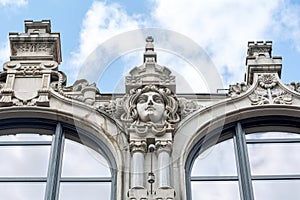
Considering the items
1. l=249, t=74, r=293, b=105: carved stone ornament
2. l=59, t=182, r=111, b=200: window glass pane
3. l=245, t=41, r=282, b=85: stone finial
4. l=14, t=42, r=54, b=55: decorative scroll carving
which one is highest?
l=14, t=42, r=54, b=55: decorative scroll carving

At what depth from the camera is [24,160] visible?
45.2ft

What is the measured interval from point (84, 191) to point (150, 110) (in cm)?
194

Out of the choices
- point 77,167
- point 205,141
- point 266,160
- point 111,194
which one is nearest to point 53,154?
point 77,167

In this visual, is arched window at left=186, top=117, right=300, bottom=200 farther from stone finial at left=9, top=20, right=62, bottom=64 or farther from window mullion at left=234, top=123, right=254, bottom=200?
stone finial at left=9, top=20, right=62, bottom=64

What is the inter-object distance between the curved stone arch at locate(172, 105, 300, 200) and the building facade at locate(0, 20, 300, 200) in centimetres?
2

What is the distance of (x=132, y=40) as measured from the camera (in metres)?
15.3

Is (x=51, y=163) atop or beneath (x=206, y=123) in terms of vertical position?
beneath

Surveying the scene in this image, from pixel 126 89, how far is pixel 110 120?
3.22 ft

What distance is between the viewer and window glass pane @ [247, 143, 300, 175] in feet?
44.4

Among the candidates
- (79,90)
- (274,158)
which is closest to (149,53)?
(79,90)

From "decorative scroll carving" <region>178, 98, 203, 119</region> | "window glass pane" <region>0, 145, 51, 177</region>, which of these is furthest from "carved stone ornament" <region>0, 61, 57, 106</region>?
"decorative scroll carving" <region>178, 98, 203, 119</region>

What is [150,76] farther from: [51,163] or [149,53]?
[51,163]

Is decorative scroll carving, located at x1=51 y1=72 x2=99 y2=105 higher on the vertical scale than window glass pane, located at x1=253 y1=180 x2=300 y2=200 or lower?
higher

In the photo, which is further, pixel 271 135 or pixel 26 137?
pixel 271 135
